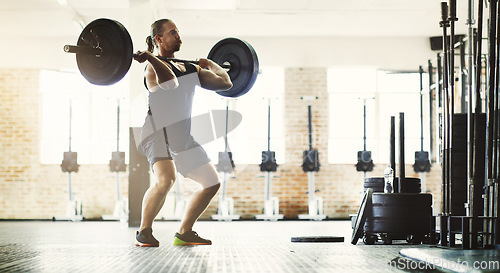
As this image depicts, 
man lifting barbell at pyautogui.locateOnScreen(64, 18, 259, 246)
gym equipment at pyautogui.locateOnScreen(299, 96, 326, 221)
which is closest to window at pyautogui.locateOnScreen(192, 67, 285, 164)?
gym equipment at pyautogui.locateOnScreen(299, 96, 326, 221)

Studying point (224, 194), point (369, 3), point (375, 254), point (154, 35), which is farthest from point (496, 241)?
point (224, 194)

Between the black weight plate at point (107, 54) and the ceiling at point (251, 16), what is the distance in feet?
12.3

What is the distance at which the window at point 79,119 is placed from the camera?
966 centimetres

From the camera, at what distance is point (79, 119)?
384 inches

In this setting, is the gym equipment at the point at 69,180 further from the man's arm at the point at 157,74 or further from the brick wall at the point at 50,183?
the man's arm at the point at 157,74

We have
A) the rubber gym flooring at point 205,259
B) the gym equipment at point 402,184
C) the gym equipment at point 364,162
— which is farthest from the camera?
the gym equipment at point 364,162

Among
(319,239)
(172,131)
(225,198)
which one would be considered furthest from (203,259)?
(225,198)

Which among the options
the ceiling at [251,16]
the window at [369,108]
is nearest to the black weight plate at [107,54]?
the ceiling at [251,16]

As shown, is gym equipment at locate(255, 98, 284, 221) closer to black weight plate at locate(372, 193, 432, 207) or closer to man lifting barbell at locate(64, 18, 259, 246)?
black weight plate at locate(372, 193, 432, 207)

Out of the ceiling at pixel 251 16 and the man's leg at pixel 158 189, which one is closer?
the man's leg at pixel 158 189

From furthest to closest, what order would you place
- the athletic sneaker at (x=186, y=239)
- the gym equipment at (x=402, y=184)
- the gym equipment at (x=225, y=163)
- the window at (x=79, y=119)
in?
the window at (x=79, y=119) < the gym equipment at (x=225, y=163) < the gym equipment at (x=402, y=184) < the athletic sneaker at (x=186, y=239)

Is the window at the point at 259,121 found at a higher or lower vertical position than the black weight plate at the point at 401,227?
higher

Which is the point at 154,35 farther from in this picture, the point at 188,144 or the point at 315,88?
the point at 315,88

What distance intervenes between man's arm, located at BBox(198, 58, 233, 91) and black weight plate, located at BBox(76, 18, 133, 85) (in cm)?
63
